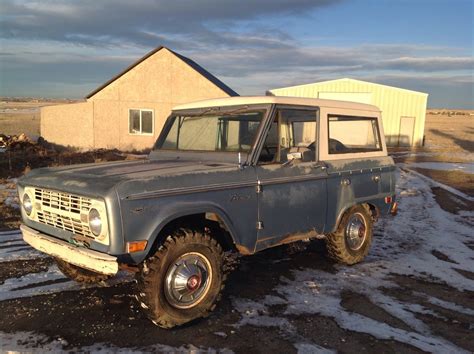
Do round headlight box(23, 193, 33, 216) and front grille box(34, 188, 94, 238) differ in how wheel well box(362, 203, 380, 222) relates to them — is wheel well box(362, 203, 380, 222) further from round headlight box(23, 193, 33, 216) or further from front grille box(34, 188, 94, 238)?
round headlight box(23, 193, 33, 216)

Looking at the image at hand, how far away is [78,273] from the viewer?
15.7 ft

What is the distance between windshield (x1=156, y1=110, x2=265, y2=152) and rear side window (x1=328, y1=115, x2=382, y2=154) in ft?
3.97

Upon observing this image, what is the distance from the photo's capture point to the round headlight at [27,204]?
167 inches

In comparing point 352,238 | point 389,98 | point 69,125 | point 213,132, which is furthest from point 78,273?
point 389,98

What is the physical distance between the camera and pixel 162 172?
3.92m

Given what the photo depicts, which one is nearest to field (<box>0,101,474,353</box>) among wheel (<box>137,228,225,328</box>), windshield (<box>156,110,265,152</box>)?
wheel (<box>137,228,225,328</box>)

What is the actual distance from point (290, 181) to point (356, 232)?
172cm

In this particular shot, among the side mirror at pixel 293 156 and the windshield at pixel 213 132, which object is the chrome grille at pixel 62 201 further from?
the side mirror at pixel 293 156

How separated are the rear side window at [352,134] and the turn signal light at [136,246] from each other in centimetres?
275

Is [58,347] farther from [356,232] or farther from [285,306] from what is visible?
[356,232]

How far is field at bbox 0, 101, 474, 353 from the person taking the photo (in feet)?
12.1

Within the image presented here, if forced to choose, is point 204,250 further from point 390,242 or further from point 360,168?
point 390,242

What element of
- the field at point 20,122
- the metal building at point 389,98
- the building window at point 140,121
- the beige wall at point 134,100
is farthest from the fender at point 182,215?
the metal building at point 389,98

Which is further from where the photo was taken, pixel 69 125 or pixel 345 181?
pixel 69 125
